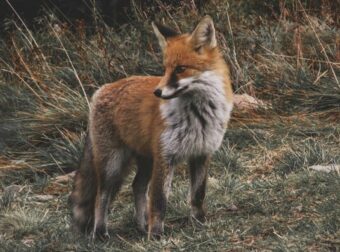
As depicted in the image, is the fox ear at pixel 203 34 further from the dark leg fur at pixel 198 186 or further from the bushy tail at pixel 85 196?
the bushy tail at pixel 85 196

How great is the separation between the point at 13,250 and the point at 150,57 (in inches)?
183

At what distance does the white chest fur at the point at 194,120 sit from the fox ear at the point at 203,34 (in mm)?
251

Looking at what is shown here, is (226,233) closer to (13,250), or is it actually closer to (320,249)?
(320,249)

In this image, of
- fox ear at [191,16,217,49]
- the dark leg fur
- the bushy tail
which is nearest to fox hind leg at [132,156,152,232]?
the bushy tail

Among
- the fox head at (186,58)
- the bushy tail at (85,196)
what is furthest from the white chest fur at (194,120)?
the bushy tail at (85,196)

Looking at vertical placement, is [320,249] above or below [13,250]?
above

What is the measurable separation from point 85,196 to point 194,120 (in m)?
1.14

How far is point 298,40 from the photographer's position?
8.80 m

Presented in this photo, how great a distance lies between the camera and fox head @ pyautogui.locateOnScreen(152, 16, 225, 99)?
5.33 meters

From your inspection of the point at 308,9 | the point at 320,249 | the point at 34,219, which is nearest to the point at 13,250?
the point at 34,219

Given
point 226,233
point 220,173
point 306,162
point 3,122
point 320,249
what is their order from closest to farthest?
1. point 320,249
2. point 226,233
3. point 306,162
4. point 220,173
5. point 3,122

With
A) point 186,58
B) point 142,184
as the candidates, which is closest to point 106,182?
point 142,184

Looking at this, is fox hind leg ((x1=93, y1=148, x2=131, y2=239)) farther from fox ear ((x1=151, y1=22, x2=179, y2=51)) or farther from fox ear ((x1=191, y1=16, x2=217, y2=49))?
fox ear ((x1=191, y1=16, x2=217, y2=49))

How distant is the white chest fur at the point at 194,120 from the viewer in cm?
553
